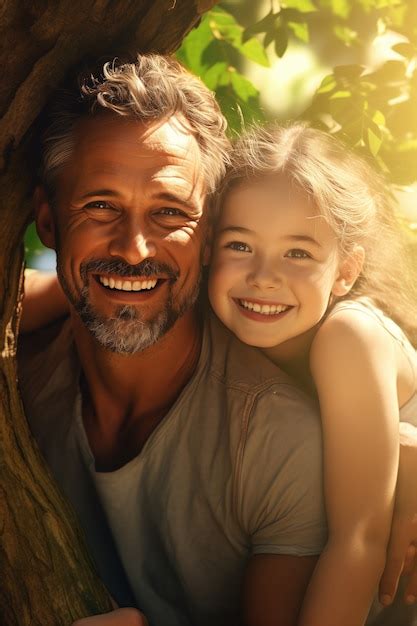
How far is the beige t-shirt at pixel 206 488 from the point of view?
10.4 feet

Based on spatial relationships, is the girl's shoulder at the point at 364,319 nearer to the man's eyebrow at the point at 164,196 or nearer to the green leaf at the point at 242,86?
the man's eyebrow at the point at 164,196

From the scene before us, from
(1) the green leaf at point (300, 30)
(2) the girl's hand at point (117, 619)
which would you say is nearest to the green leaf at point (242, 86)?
(1) the green leaf at point (300, 30)

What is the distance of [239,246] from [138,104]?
0.57 meters

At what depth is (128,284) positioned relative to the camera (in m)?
3.38

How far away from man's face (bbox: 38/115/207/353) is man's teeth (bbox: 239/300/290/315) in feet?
0.81

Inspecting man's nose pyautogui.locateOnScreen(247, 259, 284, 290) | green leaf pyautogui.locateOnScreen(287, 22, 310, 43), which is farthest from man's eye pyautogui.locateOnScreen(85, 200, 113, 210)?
green leaf pyautogui.locateOnScreen(287, 22, 310, 43)

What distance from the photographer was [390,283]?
Result: 12.1ft

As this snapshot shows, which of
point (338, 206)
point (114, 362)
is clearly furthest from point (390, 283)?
point (114, 362)

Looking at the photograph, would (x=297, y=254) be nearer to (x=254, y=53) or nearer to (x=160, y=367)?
(x=160, y=367)

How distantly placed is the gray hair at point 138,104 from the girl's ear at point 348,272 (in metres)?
0.52

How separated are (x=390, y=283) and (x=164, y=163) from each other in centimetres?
93

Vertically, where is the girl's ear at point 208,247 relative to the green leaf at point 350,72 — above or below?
below

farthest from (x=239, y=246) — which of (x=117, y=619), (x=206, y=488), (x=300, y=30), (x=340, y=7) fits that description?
(x=340, y=7)

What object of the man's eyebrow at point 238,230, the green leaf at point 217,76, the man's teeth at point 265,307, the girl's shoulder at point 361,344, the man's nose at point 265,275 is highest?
the green leaf at point 217,76
